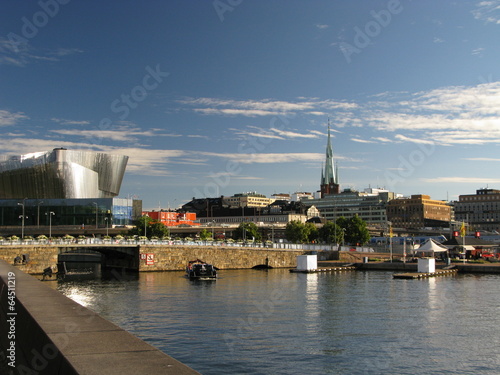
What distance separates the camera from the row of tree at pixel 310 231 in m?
142

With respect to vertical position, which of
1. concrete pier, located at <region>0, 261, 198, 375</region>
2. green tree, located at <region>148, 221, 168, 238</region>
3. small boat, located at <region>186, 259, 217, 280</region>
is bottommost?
small boat, located at <region>186, 259, 217, 280</region>

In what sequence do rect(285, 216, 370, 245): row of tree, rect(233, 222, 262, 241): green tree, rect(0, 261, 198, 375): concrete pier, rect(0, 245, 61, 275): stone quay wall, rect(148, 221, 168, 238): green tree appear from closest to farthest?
1. rect(0, 261, 198, 375): concrete pier
2. rect(0, 245, 61, 275): stone quay wall
3. rect(148, 221, 168, 238): green tree
4. rect(285, 216, 370, 245): row of tree
5. rect(233, 222, 262, 241): green tree

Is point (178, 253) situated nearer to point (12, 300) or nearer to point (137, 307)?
point (137, 307)

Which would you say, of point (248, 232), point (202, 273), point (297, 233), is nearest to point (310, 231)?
point (297, 233)

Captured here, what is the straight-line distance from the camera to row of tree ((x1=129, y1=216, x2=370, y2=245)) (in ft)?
466

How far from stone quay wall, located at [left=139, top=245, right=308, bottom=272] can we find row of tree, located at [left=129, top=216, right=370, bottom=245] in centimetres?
3825

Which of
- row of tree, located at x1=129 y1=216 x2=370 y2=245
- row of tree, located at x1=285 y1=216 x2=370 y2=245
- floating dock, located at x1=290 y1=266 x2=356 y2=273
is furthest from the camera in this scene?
row of tree, located at x1=285 y1=216 x2=370 y2=245

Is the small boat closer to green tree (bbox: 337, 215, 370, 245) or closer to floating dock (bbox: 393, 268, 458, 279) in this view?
floating dock (bbox: 393, 268, 458, 279)

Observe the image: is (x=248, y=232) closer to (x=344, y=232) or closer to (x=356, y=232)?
(x=344, y=232)

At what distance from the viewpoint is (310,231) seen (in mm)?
166625

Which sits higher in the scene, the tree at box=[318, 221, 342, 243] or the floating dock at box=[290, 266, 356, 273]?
the tree at box=[318, 221, 342, 243]

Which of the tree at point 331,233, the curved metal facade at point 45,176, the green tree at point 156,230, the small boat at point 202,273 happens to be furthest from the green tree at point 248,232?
the small boat at point 202,273

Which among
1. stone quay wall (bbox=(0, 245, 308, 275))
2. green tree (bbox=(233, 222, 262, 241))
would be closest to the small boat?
stone quay wall (bbox=(0, 245, 308, 275))

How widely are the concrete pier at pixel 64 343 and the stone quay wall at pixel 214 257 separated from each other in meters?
68.9
